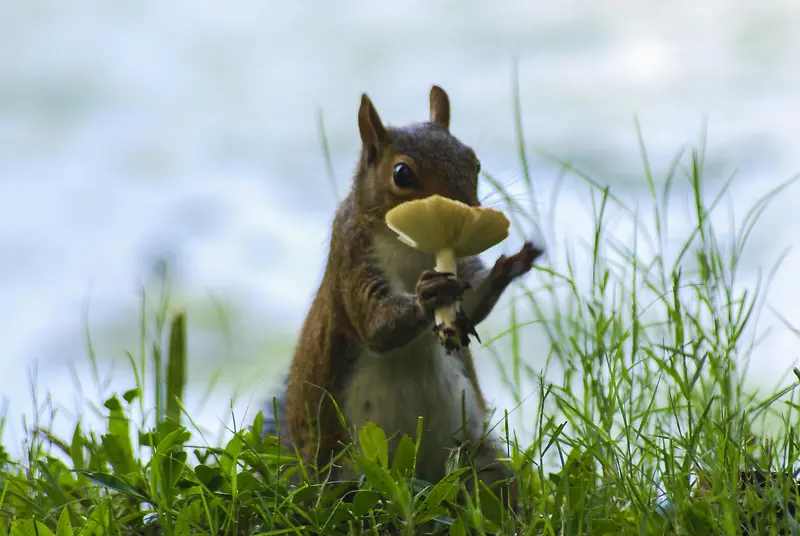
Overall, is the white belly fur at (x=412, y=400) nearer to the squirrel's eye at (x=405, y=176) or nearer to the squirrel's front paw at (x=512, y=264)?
the squirrel's front paw at (x=512, y=264)

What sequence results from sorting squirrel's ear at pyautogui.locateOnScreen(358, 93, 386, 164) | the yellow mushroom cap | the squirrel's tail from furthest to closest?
the squirrel's tail < squirrel's ear at pyautogui.locateOnScreen(358, 93, 386, 164) < the yellow mushroom cap

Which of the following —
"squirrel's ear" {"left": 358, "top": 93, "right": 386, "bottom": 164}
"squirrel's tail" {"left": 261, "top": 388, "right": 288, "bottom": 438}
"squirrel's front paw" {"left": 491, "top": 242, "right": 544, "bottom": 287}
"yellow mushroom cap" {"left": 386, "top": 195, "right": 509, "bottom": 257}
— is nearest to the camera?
"yellow mushroom cap" {"left": 386, "top": 195, "right": 509, "bottom": 257}

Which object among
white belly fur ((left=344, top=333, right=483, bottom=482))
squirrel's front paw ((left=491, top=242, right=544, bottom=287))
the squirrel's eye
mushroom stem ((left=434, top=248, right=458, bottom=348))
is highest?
the squirrel's eye

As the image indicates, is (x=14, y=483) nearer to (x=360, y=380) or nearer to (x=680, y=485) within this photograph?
(x=360, y=380)

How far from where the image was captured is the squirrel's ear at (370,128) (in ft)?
7.89

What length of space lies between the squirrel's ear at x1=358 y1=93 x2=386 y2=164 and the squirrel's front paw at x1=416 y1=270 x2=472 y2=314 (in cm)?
43

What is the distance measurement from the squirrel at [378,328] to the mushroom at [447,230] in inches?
6.0

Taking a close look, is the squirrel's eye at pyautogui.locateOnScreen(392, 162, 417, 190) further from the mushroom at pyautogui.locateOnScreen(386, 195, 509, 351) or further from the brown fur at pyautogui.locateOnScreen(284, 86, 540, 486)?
the mushroom at pyautogui.locateOnScreen(386, 195, 509, 351)

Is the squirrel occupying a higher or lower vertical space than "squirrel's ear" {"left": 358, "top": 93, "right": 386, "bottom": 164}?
lower

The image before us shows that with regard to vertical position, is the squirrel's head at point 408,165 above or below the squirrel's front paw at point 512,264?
above

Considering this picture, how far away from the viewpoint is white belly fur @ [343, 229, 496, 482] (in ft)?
7.66

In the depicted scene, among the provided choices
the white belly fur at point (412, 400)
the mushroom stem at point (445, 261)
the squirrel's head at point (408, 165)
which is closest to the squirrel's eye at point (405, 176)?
the squirrel's head at point (408, 165)

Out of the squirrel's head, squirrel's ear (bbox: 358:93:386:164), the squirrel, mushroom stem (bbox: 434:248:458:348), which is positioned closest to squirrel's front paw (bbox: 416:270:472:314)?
mushroom stem (bbox: 434:248:458:348)

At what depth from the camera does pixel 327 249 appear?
2.54m
